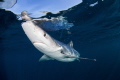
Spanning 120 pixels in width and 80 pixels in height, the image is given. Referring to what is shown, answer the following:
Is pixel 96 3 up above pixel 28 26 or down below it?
above

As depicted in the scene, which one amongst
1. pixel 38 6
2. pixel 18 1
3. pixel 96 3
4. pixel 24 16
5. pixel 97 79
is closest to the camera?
pixel 24 16

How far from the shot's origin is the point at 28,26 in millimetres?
2955

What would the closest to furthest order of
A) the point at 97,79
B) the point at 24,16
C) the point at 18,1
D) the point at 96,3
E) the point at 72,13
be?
the point at 24,16 < the point at 18,1 < the point at 96,3 < the point at 72,13 < the point at 97,79

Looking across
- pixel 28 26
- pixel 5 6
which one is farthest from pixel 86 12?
pixel 28 26

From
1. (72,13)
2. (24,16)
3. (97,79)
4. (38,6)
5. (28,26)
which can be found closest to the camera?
(28,26)

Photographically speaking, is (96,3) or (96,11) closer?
(96,3)

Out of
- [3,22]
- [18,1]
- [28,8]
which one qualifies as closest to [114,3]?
[28,8]

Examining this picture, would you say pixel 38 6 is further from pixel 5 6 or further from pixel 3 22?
pixel 3 22

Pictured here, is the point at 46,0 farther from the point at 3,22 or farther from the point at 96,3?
the point at 3,22

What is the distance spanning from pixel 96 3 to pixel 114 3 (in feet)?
7.03

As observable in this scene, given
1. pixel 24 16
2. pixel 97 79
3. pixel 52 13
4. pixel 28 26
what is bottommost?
pixel 97 79

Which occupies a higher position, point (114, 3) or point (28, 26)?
point (114, 3)

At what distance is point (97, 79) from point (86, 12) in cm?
3046

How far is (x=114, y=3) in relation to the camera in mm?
11156
